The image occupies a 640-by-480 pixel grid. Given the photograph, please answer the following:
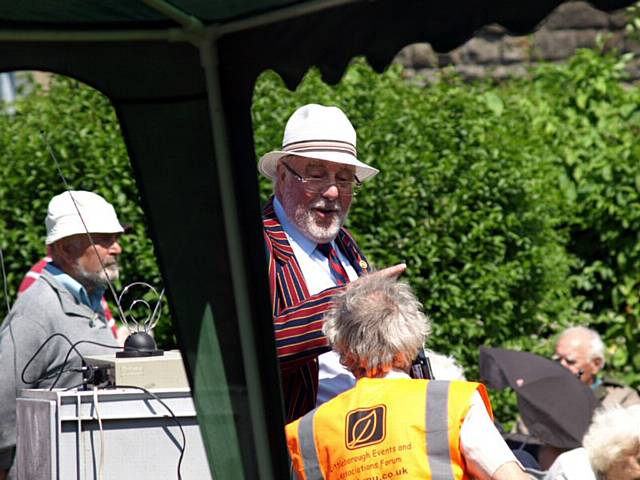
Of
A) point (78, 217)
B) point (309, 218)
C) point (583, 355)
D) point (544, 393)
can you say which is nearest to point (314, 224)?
point (309, 218)

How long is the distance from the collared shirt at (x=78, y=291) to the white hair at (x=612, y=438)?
1.99m

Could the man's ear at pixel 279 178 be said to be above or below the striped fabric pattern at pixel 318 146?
below

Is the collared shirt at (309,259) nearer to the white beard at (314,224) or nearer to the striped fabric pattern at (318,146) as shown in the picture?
the white beard at (314,224)

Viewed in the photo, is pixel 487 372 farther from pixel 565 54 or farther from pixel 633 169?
pixel 565 54

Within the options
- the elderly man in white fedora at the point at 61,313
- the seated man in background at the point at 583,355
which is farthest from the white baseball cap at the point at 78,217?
the seated man in background at the point at 583,355

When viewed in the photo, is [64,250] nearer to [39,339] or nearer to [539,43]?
[39,339]

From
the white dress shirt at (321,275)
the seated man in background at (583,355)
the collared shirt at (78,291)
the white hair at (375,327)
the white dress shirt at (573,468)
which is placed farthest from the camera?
the seated man in background at (583,355)

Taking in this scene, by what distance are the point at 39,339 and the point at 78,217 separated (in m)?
0.77

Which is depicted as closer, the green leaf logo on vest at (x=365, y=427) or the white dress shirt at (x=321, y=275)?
the green leaf logo on vest at (x=365, y=427)

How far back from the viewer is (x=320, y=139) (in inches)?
153

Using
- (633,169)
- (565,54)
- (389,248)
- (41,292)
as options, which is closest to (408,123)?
(389,248)

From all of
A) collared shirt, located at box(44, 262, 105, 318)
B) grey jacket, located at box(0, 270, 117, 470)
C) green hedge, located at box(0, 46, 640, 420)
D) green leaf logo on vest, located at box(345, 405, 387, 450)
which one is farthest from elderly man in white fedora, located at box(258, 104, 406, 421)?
green hedge, located at box(0, 46, 640, 420)

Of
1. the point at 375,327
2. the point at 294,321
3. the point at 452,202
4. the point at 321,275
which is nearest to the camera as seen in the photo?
the point at 375,327

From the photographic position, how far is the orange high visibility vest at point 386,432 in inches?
123
